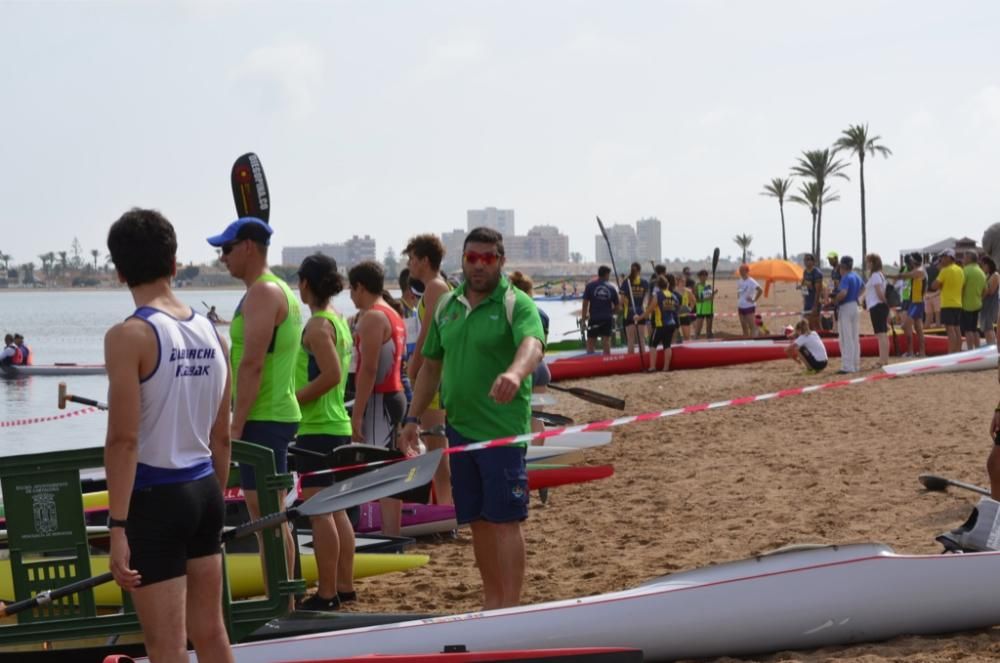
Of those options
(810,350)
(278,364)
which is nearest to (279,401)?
(278,364)

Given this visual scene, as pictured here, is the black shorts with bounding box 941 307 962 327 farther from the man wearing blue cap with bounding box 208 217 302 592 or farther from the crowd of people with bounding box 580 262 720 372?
the man wearing blue cap with bounding box 208 217 302 592

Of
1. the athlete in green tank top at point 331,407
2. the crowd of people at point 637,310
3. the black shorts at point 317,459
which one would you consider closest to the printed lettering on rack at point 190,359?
the athlete in green tank top at point 331,407

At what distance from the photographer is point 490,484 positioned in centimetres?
477

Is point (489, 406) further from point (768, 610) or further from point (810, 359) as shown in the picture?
point (810, 359)

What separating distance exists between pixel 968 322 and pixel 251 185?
12.5 m

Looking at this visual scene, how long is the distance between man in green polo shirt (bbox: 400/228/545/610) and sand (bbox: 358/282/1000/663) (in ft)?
3.79

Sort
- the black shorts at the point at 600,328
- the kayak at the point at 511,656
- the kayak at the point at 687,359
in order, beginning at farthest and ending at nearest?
the black shorts at the point at 600,328
the kayak at the point at 687,359
the kayak at the point at 511,656

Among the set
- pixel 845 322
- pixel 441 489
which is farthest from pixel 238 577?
pixel 845 322

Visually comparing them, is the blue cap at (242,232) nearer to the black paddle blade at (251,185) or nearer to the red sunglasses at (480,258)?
the red sunglasses at (480,258)

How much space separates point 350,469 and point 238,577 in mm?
806

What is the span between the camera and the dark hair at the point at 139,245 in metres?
3.38

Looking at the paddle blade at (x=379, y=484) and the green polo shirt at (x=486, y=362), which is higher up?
the green polo shirt at (x=486, y=362)

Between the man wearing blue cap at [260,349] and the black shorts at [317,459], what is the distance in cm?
59

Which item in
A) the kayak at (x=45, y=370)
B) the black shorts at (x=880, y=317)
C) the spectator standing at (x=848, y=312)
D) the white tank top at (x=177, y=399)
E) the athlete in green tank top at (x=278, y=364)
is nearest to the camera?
the white tank top at (x=177, y=399)
